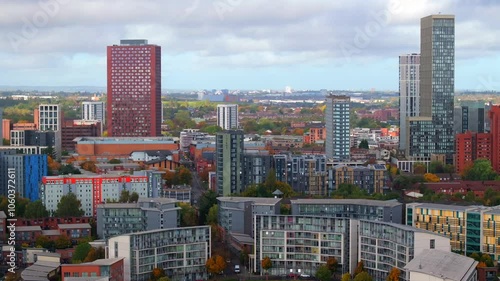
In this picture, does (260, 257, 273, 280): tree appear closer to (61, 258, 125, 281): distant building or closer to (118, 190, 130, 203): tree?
(61, 258, 125, 281): distant building

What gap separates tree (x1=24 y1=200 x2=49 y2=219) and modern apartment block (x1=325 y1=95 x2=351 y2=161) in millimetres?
9835

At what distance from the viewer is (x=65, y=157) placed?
3141 cm

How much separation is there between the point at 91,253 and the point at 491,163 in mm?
14909

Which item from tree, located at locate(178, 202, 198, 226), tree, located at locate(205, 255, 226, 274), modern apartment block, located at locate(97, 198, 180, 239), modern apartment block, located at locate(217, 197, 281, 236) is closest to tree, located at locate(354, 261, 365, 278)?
tree, located at locate(205, 255, 226, 274)

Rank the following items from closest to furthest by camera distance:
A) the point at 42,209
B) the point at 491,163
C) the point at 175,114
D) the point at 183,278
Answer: the point at 183,278 < the point at 42,209 < the point at 491,163 < the point at 175,114

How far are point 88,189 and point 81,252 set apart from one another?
5.71 m

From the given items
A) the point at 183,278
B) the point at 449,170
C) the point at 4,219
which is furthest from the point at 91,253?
the point at 449,170

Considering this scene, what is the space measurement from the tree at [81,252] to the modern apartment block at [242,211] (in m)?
2.88

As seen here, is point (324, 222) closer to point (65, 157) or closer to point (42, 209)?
point (42, 209)

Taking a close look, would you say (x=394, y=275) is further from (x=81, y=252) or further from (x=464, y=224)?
(x=81, y=252)

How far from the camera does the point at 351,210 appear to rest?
1773 centimetres

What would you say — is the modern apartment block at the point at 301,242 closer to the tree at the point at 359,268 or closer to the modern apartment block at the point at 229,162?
the tree at the point at 359,268

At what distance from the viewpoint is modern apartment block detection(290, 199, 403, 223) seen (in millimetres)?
17594

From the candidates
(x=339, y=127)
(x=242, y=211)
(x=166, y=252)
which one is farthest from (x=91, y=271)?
(x=339, y=127)
